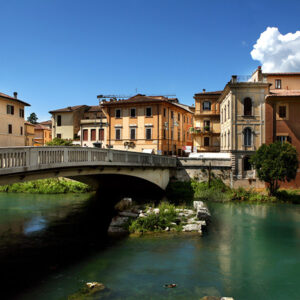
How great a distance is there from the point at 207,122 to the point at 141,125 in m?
11.2

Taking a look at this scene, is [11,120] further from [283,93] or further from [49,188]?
[283,93]

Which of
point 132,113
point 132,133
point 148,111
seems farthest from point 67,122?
point 148,111

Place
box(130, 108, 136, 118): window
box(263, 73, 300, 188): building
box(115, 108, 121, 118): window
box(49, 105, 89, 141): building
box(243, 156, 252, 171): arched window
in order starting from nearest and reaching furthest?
box(263, 73, 300, 188): building, box(243, 156, 252, 171): arched window, box(130, 108, 136, 118): window, box(115, 108, 121, 118): window, box(49, 105, 89, 141): building

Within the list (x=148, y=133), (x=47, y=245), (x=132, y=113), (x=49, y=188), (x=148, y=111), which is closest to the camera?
(x=47, y=245)

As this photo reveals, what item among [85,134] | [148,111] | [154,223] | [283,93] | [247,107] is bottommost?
[154,223]

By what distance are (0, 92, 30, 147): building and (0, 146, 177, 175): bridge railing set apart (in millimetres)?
29964

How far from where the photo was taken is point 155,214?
2095cm

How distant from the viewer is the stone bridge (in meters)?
12.1

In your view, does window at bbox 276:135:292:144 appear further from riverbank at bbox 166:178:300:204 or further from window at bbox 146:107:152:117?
window at bbox 146:107:152:117

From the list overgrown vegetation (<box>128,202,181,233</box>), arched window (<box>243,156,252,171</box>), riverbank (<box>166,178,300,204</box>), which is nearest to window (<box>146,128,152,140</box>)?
riverbank (<box>166,178,300,204</box>)

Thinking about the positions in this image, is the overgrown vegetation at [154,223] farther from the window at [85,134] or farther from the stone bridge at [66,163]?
the window at [85,134]

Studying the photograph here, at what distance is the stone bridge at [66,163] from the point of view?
1207 cm

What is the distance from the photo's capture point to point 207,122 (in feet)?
164

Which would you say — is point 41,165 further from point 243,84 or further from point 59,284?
point 243,84
